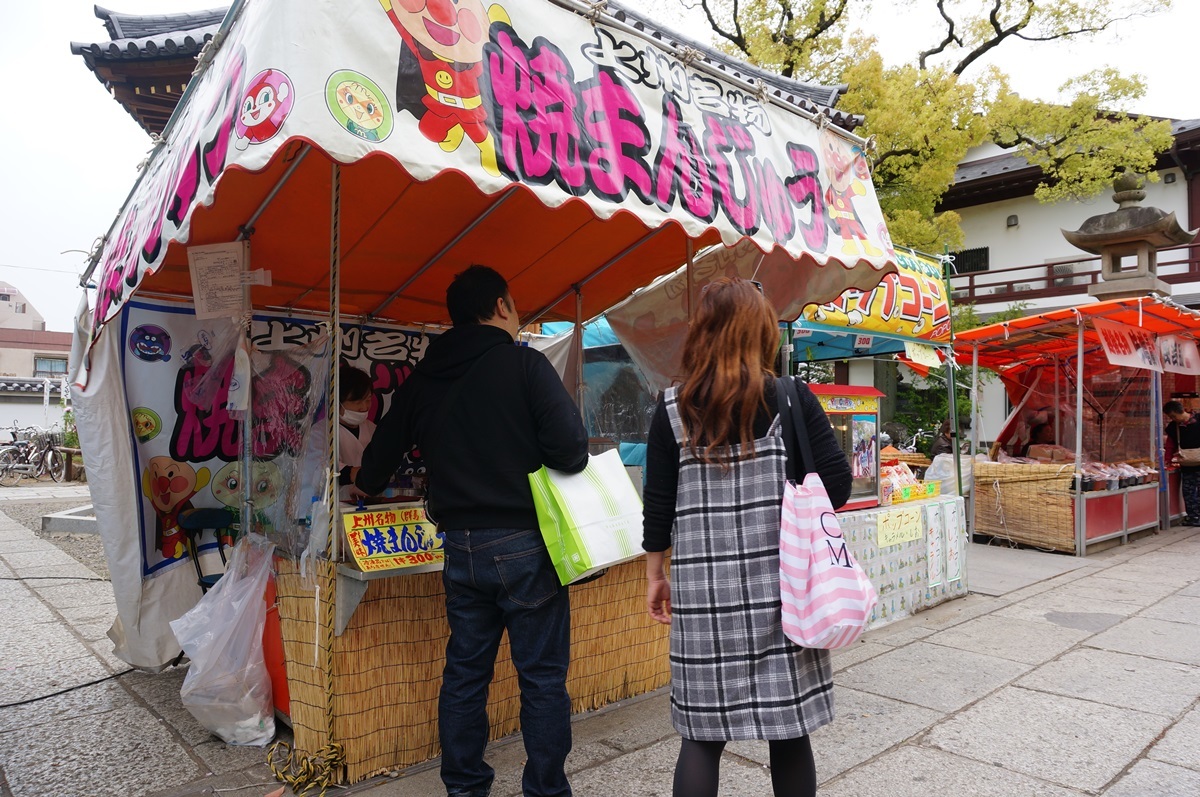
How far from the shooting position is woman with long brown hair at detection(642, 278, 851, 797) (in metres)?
2.04

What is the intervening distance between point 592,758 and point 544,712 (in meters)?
0.87

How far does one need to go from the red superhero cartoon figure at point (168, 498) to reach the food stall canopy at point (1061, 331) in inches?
322

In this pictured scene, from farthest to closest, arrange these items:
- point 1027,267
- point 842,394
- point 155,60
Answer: point 1027,267, point 155,60, point 842,394

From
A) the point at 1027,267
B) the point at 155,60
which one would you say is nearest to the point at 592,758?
the point at 155,60

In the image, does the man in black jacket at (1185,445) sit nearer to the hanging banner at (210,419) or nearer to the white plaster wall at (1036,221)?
the white plaster wall at (1036,221)

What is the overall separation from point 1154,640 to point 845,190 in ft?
12.8

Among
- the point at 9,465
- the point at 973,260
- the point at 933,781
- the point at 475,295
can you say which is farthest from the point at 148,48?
the point at 973,260

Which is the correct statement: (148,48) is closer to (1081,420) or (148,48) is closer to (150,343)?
(150,343)

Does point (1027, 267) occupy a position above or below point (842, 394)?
above

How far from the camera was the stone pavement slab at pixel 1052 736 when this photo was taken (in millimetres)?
3115

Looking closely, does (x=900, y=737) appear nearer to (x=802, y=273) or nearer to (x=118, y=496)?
(x=802, y=273)

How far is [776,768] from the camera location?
6.95 ft

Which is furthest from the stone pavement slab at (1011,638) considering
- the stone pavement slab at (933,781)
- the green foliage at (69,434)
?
the green foliage at (69,434)

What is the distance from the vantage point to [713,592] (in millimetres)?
2109
